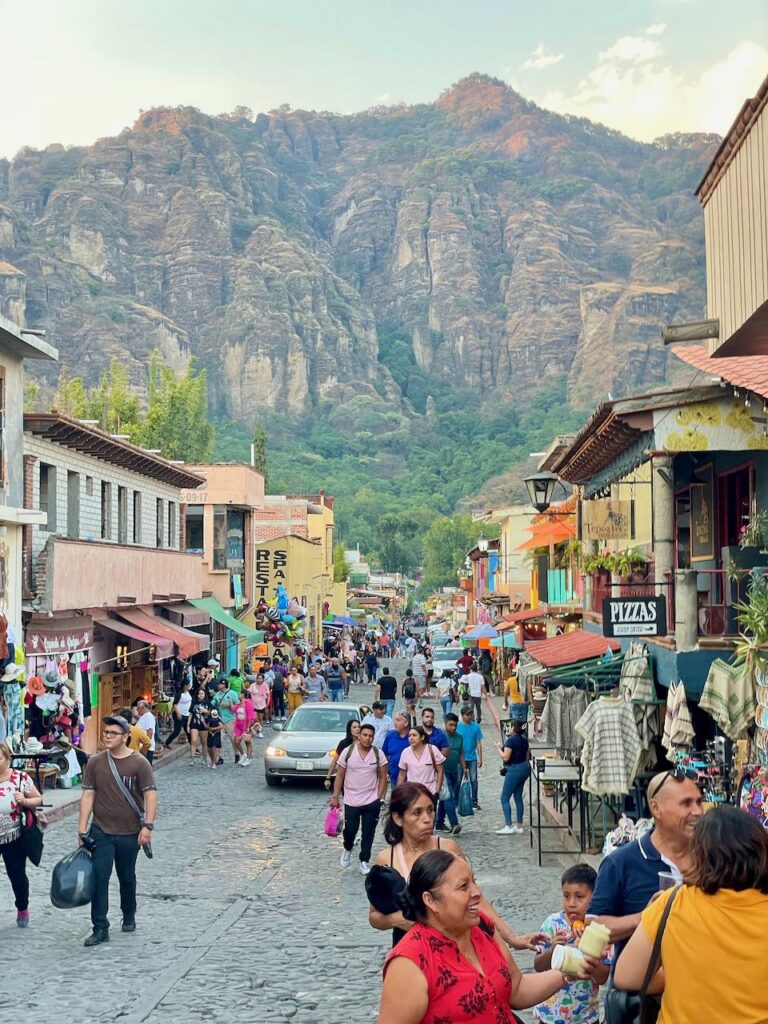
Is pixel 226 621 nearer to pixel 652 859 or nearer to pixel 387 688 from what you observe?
pixel 387 688

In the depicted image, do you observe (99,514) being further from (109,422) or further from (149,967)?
(109,422)

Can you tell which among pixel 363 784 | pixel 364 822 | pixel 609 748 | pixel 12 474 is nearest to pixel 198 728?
pixel 12 474

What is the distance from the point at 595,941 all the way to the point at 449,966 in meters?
0.55

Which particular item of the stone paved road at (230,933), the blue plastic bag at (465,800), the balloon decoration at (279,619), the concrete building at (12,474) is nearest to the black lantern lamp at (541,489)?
the blue plastic bag at (465,800)

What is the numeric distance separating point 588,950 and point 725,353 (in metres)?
5.34

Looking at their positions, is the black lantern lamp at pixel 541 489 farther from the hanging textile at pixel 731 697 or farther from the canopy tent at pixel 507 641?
the canopy tent at pixel 507 641

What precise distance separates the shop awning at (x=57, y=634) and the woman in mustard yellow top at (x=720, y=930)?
17.6 metres

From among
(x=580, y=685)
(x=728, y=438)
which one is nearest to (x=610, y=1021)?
(x=728, y=438)

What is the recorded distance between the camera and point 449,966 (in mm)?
4074

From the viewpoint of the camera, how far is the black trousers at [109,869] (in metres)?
9.20

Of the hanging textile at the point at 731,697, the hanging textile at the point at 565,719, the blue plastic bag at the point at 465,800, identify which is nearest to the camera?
the hanging textile at the point at 731,697

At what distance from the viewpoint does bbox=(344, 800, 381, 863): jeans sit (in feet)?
39.5

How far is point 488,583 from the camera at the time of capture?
196 ft

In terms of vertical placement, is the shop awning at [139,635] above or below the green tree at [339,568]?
below
